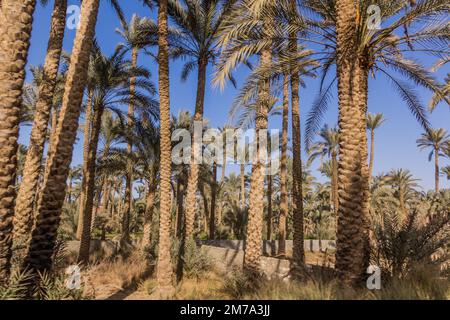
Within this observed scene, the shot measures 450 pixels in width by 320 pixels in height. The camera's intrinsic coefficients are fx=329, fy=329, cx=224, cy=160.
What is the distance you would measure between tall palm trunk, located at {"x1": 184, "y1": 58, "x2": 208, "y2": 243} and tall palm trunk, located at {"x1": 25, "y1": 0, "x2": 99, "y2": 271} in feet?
24.5

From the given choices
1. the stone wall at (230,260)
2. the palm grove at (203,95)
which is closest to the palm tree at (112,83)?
the palm grove at (203,95)

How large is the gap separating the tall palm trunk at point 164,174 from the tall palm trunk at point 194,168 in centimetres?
354

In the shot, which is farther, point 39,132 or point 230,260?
point 230,260

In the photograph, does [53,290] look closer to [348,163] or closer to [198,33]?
[348,163]

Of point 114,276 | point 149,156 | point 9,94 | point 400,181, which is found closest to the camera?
point 9,94

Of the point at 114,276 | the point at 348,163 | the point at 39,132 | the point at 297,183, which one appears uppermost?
the point at 39,132

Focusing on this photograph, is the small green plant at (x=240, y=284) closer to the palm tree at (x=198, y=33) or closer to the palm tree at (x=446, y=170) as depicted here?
the palm tree at (x=198, y=33)

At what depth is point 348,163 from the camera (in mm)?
7516

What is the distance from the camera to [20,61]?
19.7 feet

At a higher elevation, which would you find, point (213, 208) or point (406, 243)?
point (213, 208)

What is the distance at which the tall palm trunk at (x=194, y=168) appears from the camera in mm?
14730

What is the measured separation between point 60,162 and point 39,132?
15.0 feet

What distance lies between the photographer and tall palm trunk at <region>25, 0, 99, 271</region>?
683 centimetres

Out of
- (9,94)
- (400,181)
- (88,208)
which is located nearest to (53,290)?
(9,94)
